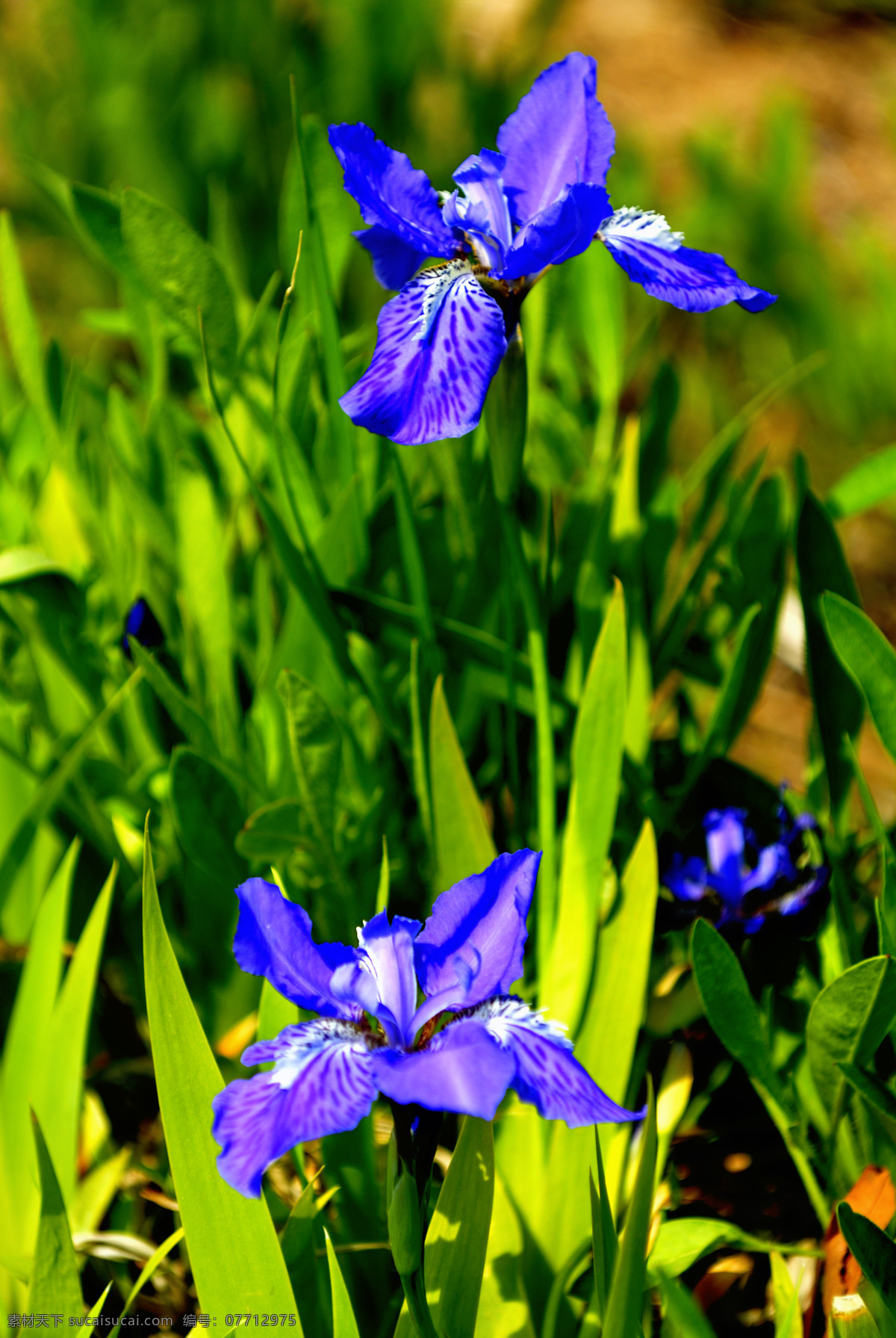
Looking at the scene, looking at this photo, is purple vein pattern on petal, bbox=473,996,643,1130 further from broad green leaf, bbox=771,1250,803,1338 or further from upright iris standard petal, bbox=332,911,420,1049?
broad green leaf, bbox=771,1250,803,1338

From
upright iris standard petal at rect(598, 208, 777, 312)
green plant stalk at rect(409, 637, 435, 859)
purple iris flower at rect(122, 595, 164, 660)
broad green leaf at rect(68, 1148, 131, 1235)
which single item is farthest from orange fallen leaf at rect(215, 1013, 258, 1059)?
upright iris standard petal at rect(598, 208, 777, 312)

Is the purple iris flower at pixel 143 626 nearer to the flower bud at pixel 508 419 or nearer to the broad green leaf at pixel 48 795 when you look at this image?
the broad green leaf at pixel 48 795

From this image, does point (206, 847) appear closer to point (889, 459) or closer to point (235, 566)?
point (235, 566)

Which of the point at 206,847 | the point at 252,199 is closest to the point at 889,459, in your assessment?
the point at 206,847

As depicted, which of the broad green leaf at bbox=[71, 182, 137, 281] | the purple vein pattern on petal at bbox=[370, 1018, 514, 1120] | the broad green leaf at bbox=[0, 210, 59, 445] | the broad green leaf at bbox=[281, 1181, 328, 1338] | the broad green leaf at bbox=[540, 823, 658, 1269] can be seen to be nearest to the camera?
the purple vein pattern on petal at bbox=[370, 1018, 514, 1120]

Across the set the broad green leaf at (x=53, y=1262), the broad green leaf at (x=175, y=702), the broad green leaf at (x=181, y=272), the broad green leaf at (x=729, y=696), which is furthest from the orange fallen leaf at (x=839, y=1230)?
the broad green leaf at (x=181, y=272)

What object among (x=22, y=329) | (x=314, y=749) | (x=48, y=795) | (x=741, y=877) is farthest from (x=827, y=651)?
(x=22, y=329)
